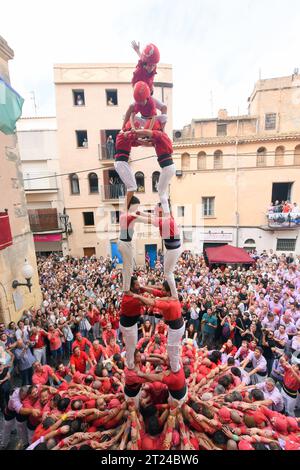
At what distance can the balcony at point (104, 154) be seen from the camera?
17.0 m

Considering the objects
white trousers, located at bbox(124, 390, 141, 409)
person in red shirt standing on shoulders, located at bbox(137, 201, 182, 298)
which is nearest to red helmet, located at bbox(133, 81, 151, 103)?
person in red shirt standing on shoulders, located at bbox(137, 201, 182, 298)

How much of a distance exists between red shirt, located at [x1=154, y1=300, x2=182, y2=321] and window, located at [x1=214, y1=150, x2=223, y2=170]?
15916 millimetres

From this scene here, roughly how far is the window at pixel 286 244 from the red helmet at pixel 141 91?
16.9 m

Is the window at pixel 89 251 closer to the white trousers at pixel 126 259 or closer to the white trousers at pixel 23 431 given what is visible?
the white trousers at pixel 23 431

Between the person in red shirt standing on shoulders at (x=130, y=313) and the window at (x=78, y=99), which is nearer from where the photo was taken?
the person in red shirt standing on shoulders at (x=130, y=313)

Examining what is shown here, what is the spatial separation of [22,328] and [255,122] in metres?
18.8

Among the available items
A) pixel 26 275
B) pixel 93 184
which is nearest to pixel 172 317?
pixel 26 275

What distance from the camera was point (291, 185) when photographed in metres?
18.0

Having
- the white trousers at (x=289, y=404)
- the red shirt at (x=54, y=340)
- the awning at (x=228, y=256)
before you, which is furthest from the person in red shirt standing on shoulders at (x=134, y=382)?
the awning at (x=228, y=256)

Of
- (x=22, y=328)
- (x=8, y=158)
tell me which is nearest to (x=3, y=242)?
(x=22, y=328)

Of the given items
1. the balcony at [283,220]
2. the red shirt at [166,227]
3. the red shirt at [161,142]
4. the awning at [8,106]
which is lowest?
the balcony at [283,220]

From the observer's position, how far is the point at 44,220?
1745cm

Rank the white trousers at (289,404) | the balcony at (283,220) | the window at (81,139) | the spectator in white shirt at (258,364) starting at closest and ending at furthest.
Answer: the white trousers at (289,404)
the spectator in white shirt at (258,364)
the balcony at (283,220)
the window at (81,139)
